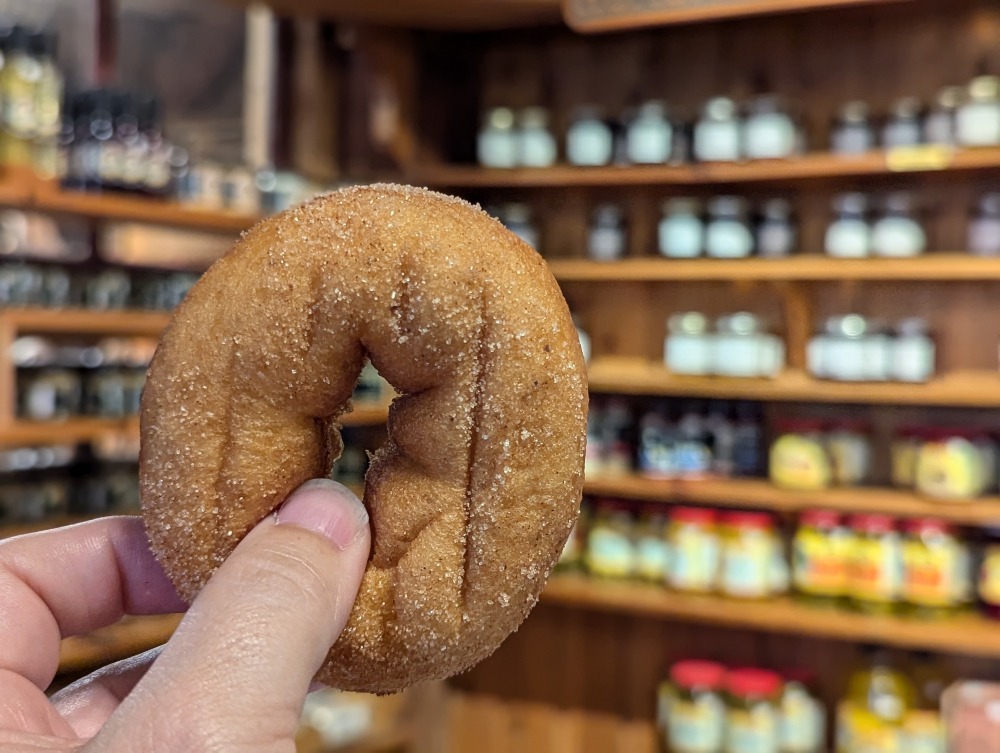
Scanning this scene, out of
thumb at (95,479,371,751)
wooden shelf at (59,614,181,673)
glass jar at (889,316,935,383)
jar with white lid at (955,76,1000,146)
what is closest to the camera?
thumb at (95,479,371,751)

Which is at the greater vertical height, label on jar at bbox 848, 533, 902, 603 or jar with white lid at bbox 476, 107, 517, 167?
jar with white lid at bbox 476, 107, 517, 167

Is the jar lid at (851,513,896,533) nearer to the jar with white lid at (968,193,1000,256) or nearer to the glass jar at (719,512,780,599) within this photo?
the glass jar at (719,512,780,599)

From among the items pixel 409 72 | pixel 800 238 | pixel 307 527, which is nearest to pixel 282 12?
pixel 409 72

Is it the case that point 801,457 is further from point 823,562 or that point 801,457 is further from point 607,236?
point 607,236

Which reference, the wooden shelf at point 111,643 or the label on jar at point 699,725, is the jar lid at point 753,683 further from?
the wooden shelf at point 111,643

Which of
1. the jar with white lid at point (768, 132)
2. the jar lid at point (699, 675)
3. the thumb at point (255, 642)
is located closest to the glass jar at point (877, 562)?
the jar lid at point (699, 675)

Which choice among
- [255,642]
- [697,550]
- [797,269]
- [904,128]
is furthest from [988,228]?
[255,642]

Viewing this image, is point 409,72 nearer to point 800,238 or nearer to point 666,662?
point 800,238

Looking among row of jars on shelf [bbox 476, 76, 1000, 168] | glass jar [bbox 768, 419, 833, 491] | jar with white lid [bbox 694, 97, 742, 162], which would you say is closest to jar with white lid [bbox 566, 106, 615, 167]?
row of jars on shelf [bbox 476, 76, 1000, 168]
